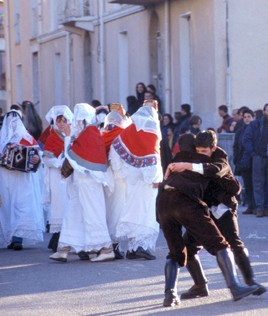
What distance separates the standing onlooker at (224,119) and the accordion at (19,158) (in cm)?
940

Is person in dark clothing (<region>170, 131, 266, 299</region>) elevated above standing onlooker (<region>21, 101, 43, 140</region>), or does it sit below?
below

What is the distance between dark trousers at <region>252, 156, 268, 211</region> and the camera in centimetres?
1932

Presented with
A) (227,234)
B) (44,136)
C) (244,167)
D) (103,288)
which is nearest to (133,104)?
(244,167)

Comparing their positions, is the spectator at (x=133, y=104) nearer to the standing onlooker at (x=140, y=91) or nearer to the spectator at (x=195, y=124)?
the standing onlooker at (x=140, y=91)

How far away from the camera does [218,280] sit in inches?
443

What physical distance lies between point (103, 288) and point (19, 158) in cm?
431

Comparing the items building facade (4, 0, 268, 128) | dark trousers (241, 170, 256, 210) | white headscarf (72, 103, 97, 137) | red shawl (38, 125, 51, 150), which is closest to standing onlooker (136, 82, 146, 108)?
building facade (4, 0, 268, 128)

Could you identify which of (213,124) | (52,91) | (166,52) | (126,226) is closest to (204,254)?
(126,226)

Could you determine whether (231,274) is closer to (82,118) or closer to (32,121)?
(82,118)

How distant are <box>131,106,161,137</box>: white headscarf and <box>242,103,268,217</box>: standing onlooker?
246 inches

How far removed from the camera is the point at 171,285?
9734 mm

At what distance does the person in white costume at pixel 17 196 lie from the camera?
15078 millimetres

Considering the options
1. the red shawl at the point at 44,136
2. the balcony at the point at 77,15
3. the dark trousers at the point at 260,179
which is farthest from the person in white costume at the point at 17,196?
the balcony at the point at 77,15

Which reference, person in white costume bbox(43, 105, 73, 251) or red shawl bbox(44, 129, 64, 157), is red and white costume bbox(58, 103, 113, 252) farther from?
red shawl bbox(44, 129, 64, 157)
